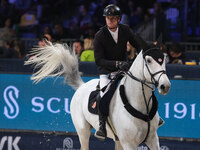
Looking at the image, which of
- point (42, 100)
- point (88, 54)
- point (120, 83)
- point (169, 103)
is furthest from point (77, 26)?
point (120, 83)

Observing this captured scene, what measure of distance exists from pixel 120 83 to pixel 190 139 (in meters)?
2.31

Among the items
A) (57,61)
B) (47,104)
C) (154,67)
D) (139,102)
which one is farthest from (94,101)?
(47,104)

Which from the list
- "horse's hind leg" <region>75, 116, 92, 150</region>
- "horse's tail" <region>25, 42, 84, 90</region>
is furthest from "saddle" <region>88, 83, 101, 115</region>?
"horse's tail" <region>25, 42, 84, 90</region>

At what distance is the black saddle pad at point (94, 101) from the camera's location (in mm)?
6150

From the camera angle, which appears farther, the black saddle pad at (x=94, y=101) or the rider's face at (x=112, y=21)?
the black saddle pad at (x=94, y=101)

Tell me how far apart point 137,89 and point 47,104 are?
3.14m

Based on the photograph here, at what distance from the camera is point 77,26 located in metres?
14.8

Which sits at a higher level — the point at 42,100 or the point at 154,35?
the point at 154,35

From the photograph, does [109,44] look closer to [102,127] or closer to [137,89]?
[137,89]

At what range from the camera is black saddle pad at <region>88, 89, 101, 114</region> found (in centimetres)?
615

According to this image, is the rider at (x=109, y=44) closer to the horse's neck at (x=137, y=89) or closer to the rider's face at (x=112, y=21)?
the rider's face at (x=112, y=21)

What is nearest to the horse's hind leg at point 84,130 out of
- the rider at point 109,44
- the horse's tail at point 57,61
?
the rider at point 109,44

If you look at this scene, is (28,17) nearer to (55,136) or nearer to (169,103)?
(55,136)

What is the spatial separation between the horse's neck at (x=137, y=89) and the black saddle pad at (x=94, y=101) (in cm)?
68
